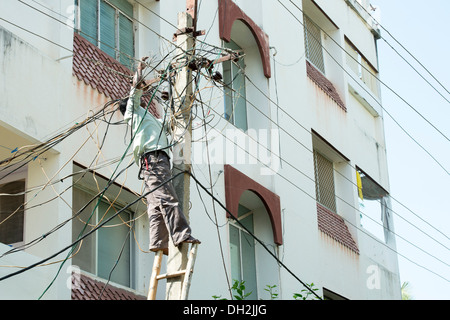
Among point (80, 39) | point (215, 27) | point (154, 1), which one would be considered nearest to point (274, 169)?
point (215, 27)

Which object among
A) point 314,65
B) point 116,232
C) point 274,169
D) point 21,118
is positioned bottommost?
point 116,232

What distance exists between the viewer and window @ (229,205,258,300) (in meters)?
18.0

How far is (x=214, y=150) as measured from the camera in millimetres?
17344

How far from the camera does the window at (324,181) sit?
22141mm

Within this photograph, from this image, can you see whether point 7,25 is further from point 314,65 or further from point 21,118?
point 314,65

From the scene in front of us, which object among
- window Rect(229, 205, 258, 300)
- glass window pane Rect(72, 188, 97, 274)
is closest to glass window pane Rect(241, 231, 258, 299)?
window Rect(229, 205, 258, 300)

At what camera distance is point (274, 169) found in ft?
63.0

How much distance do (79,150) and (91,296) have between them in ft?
6.86

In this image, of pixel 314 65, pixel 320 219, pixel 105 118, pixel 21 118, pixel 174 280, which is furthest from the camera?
pixel 314 65

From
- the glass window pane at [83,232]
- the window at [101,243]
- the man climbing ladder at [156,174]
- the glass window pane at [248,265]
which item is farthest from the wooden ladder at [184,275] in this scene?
the glass window pane at [248,265]

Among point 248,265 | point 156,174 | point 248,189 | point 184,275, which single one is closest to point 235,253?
point 248,265

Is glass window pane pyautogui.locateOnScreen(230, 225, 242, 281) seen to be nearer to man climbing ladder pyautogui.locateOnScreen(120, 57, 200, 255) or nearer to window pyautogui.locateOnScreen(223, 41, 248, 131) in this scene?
window pyautogui.locateOnScreen(223, 41, 248, 131)

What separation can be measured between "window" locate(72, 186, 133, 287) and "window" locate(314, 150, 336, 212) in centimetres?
771

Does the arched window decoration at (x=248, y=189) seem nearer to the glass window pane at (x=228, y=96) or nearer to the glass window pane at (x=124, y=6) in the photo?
the glass window pane at (x=228, y=96)
